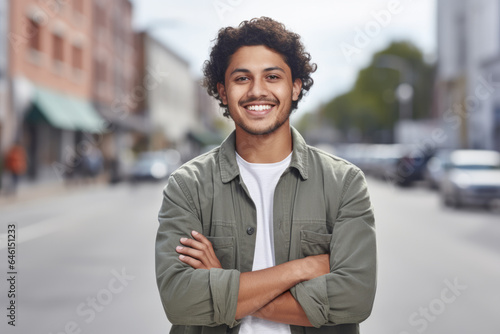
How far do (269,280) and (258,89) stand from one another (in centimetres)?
67

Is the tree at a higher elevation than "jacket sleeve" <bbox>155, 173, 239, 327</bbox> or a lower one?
higher

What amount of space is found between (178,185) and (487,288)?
6193mm

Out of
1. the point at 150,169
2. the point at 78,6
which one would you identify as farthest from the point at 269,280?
the point at 78,6

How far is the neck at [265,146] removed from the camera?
2438 mm

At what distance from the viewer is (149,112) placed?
5184cm

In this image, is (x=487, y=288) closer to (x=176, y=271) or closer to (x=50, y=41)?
(x=176, y=271)

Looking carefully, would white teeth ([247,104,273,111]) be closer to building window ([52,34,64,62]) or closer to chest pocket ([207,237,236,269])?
chest pocket ([207,237,236,269])

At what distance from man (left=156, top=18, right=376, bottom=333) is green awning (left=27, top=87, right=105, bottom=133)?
2741 cm

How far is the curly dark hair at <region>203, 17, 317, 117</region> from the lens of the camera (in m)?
2.38

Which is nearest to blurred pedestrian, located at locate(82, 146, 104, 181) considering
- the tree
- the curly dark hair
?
the curly dark hair

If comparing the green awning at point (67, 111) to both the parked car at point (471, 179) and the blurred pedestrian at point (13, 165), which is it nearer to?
the blurred pedestrian at point (13, 165)

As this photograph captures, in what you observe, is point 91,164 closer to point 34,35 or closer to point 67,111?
point 67,111

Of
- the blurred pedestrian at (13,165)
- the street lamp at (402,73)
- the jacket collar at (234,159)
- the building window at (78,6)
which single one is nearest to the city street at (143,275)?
the jacket collar at (234,159)

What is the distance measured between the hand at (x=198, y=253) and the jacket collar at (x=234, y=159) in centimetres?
23
